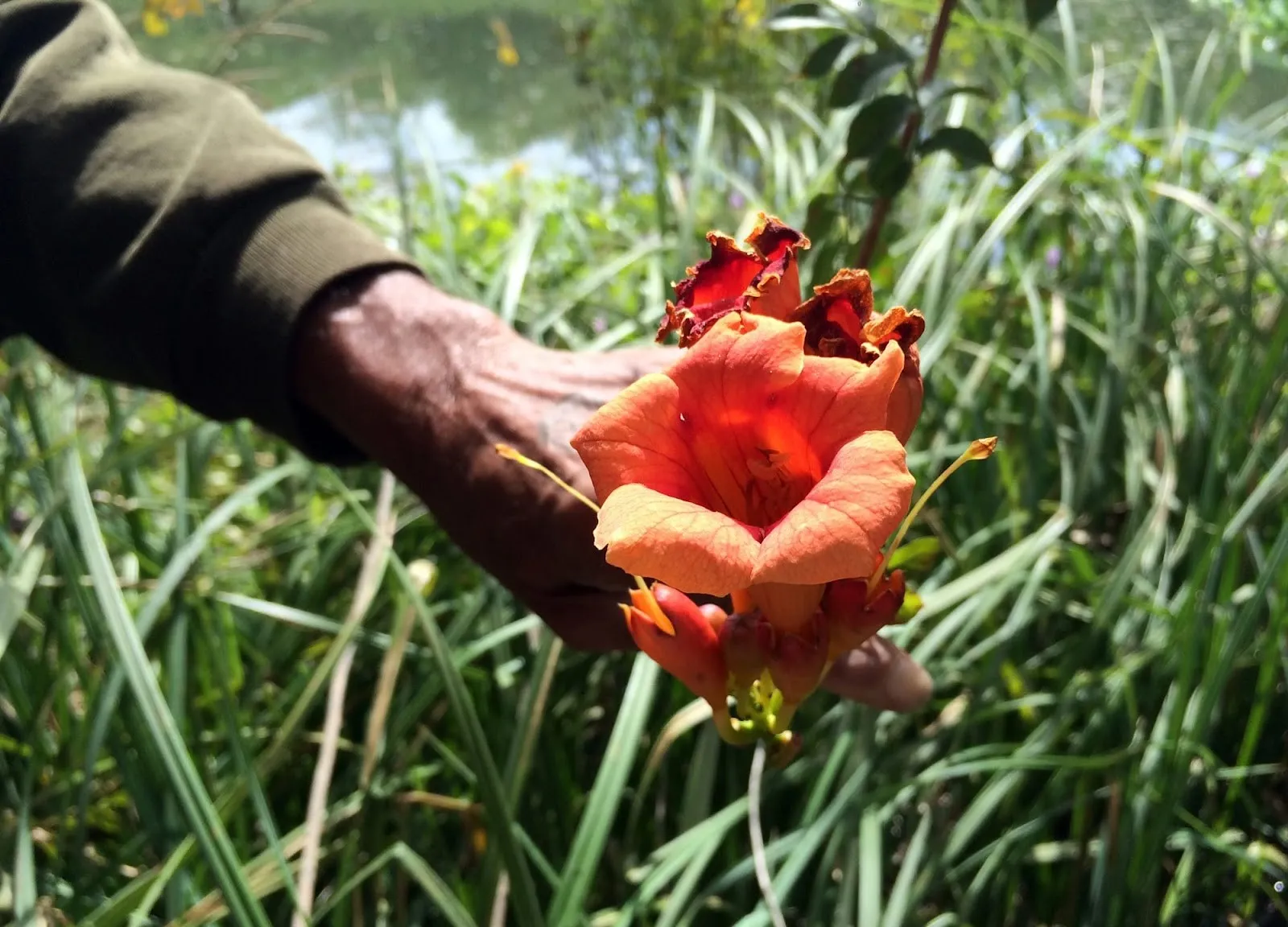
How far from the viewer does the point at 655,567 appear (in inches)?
9.2

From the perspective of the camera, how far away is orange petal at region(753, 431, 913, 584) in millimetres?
226

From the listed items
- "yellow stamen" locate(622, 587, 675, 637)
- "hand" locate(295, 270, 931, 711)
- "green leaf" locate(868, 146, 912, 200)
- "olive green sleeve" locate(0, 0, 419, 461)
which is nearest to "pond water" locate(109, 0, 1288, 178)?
"olive green sleeve" locate(0, 0, 419, 461)

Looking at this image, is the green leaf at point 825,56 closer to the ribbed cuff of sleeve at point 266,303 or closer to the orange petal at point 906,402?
the orange petal at point 906,402

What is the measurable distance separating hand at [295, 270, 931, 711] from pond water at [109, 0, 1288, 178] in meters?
0.73

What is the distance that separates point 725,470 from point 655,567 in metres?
0.07

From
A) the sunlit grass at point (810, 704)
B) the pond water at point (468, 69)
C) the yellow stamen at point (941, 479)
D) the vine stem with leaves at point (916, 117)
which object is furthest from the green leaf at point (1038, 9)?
the pond water at point (468, 69)

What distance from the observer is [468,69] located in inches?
121

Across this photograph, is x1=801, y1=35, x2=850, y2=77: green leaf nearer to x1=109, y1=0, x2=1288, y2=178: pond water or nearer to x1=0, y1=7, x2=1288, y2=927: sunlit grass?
x1=0, y1=7, x2=1288, y2=927: sunlit grass

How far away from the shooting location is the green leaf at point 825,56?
0.45 meters

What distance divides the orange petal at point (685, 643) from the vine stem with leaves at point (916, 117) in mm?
229

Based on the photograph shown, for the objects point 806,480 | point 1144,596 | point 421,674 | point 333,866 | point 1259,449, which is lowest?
point 333,866

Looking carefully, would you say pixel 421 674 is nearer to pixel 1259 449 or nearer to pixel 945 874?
pixel 945 874

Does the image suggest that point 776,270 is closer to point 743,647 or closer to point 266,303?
point 743,647

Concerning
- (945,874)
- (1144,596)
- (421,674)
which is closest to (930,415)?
(1144,596)
